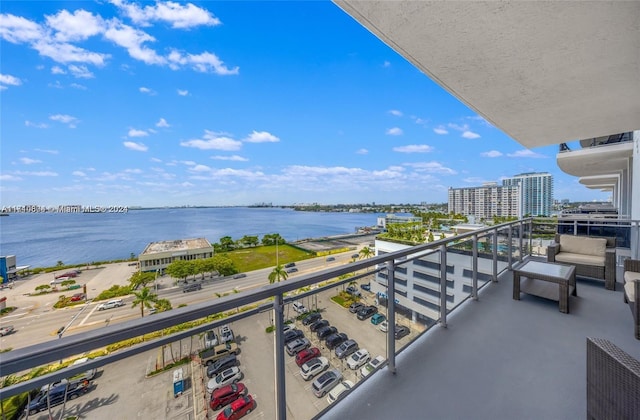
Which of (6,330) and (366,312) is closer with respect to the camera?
(366,312)

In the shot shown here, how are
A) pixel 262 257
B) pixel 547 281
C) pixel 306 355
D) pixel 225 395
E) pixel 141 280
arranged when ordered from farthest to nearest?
pixel 262 257, pixel 141 280, pixel 547 281, pixel 306 355, pixel 225 395

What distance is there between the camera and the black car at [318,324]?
1.67 metres

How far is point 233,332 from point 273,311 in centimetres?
23

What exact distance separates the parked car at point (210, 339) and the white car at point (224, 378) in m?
0.15

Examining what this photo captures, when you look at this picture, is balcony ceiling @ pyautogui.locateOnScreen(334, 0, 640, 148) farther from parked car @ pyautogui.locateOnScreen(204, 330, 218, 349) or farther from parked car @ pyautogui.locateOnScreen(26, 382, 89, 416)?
parked car @ pyautogui.locateOnScreen(26, 382, 89, 416)

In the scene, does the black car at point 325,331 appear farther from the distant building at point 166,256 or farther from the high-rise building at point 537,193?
the high-rise building at point 537,193

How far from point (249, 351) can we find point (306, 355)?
1.48 ft

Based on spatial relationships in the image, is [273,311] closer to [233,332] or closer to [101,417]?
[233,332]

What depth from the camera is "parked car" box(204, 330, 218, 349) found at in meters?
1.20

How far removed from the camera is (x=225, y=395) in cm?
119

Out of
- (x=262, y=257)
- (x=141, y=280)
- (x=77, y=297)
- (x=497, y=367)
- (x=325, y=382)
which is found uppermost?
(x=325, y=382)

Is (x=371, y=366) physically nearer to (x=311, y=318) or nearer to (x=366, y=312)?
(x=366, y=312)

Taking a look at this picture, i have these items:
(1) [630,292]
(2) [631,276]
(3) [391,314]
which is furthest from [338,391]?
(2) [631,276]

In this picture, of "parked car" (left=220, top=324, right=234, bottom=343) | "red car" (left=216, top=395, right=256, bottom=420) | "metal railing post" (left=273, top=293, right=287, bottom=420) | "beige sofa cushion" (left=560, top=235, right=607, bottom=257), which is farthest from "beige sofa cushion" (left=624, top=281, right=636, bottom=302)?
"parked car" (left=220, top=324, right=234, bottom=343)
